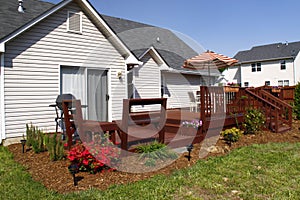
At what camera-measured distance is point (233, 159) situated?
16.5 feet

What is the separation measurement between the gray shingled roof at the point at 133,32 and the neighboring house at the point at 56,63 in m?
0.04

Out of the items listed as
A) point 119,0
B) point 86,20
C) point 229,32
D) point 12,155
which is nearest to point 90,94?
point 86,20

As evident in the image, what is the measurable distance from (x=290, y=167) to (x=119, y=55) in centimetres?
699

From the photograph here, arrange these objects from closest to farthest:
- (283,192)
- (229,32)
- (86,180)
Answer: (283,192) < (86,180) < (229,32)

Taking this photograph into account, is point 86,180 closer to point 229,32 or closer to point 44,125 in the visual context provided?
point 44,125

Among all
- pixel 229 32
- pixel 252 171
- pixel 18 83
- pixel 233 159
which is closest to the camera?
pixel 252 171

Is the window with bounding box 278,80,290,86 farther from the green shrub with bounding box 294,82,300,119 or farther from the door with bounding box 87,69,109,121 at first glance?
the door with bounding box 87,69,109,121

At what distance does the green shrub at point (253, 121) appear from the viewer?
730cm

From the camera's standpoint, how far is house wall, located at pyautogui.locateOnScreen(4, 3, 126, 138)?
7082 mm

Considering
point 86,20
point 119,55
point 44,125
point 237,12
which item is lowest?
point 44,125

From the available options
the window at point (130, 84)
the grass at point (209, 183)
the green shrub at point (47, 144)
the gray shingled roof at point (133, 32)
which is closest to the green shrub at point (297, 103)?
the gray shingled roof at point (133, 32)

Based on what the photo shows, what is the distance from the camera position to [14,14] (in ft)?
26.1

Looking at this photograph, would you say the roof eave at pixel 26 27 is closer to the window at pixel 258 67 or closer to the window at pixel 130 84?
the window at pixel 130 84

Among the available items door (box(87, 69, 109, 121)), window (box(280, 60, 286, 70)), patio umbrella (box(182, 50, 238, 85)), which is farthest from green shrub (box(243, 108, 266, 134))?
window (box(280, 60, 286, 70))
